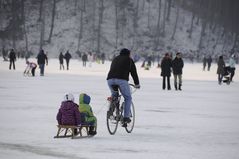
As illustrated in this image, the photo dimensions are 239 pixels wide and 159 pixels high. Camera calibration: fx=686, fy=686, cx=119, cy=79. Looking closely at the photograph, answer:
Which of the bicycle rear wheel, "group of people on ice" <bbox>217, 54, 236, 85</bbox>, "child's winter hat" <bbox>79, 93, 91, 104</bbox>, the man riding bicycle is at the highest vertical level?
the man riding bicycle

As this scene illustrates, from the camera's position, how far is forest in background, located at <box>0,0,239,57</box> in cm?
11012

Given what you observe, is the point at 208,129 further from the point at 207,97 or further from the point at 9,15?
the point at 9,15

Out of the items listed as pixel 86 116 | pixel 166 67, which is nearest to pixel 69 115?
pixel 86 116

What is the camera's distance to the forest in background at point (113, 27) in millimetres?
110125

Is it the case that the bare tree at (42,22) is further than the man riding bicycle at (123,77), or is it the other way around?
the bare tree at (42,22)

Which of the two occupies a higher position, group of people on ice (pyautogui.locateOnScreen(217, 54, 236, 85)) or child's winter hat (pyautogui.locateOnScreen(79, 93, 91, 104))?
child's winter hat (pyautogui.locateOnScreen(79, 93, 91, 104))

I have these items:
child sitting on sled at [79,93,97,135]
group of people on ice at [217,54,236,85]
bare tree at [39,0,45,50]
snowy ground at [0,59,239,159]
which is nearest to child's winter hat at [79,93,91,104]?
child sitting on sled at [79,93,97,135]

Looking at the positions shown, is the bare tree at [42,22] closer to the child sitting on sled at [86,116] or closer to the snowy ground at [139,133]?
the snowy ground at [139,133]

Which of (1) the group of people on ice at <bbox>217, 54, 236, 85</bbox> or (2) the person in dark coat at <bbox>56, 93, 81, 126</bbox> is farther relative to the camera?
(1) the group of people on ice at <bbox>217, 54, 236, 85</bbox>

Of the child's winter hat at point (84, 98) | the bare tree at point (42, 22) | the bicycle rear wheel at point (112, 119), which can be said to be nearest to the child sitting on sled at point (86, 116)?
the child's winter hat at point (84, 98)

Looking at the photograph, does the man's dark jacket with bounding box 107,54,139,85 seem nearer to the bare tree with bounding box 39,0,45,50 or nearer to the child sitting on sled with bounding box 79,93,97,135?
the child sitting on sled with bounding box 79,93,97,135

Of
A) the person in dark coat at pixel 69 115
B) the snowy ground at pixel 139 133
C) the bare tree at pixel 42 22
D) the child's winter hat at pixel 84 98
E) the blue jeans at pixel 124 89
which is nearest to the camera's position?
the snowy ground at pixel 139 133

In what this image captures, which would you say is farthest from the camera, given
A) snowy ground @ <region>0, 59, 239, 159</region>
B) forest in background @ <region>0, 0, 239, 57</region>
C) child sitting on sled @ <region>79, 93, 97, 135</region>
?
forest in background @ <region>0, 0, 239, 57</region>

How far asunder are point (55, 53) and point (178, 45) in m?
21.2
